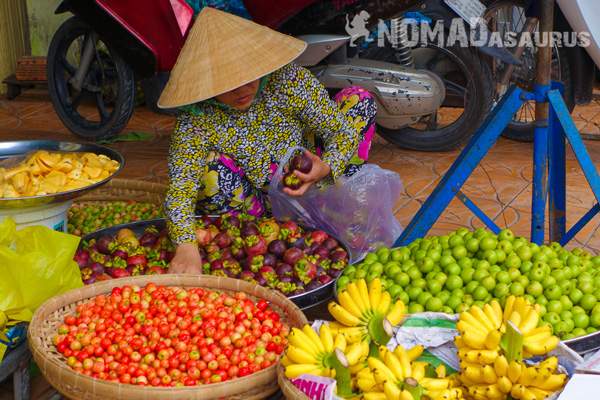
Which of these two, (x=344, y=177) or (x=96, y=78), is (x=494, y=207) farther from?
(x=96, y=78)

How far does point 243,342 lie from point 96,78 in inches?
139

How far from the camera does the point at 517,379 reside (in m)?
1.72

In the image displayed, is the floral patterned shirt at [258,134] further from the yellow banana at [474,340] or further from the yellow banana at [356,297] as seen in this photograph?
the yellow banana at [474,340]

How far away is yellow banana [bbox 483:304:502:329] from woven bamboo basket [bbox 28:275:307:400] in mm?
536

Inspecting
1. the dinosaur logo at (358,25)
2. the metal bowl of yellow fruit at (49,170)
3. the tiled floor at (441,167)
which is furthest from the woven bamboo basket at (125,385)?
the dinosaur logo at (358,25)

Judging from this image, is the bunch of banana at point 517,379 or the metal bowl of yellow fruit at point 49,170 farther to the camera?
the metal bowl of yellow fruit at point 49,170

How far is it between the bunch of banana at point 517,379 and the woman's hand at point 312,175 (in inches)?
46.9

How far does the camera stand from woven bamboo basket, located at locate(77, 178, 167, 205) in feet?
11.9

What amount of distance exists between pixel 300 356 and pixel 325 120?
1272mm

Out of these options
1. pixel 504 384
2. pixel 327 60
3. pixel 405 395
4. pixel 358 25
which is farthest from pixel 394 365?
pixel 327 60

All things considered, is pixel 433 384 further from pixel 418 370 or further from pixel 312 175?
pixel 312 175

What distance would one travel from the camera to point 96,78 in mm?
5246

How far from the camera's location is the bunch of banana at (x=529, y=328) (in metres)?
1.80

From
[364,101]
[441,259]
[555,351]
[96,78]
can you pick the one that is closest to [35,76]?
[96,78]
